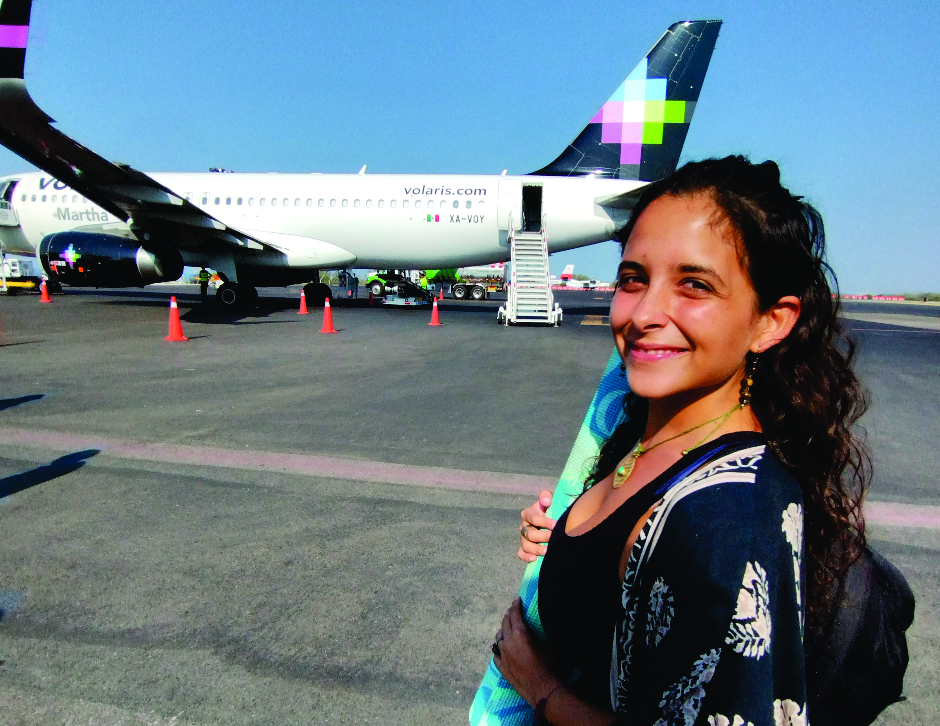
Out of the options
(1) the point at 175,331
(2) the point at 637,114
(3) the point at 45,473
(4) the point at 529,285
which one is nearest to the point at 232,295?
(1) the point at 175,331

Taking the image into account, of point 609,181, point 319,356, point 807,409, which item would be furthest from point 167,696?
point 609,181

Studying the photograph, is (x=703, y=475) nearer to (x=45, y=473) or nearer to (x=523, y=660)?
(x=523, y=660)

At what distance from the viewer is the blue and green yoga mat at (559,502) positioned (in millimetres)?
1324

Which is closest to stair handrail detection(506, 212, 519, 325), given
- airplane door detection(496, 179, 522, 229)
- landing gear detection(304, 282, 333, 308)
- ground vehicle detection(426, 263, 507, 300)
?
airplane door detection(496, 179, 522, 229)

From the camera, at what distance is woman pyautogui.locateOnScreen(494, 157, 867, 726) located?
84 centimetres

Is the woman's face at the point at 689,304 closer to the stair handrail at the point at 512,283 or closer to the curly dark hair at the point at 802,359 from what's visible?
the curly dark hair at the point at 802,359

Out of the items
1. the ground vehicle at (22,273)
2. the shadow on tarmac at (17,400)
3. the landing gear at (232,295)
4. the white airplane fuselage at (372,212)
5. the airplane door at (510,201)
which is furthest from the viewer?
the ground vehicle at (22,273)

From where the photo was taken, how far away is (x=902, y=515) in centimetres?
411

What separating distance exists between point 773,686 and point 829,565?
372 mm

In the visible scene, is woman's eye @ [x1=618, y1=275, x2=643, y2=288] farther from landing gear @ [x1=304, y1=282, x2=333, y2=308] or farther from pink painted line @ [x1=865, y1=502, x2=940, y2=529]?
landing gear @ [x1=304, y1=282, x2=333, y2=308]

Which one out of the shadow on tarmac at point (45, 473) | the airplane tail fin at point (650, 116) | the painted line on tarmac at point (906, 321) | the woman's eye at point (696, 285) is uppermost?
the airplane tail fin at point (650, 116)

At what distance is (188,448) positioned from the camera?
5203mm

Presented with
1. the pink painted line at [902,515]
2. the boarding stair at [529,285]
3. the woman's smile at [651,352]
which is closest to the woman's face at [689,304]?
the woman's smile at [651,352]

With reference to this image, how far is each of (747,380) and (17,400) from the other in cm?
766
